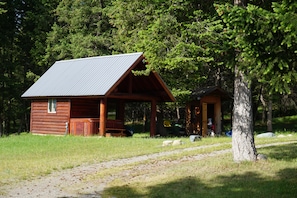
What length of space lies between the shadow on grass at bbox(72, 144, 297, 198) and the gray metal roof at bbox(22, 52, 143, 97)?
1370 centimetres

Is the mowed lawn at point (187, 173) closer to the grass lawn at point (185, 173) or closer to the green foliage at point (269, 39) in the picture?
the grass lawn at point (185, 173)

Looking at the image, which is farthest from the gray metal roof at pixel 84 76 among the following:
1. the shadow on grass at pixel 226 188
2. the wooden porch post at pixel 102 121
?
the shadow on grass at pixel 226 188

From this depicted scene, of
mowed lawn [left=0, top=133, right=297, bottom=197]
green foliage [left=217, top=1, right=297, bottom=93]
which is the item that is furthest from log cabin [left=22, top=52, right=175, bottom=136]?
green foliage [left=217, top=1, right=297, bottom=93]

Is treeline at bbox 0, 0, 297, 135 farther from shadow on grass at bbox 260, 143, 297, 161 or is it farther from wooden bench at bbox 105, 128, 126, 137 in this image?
wooden bench at bbox 105, 128, 126, 137

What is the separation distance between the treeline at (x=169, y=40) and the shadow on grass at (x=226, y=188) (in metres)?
2.15

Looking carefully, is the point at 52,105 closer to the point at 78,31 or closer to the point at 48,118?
the point at 48,118

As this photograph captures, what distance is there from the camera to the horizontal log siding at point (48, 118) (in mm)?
26906

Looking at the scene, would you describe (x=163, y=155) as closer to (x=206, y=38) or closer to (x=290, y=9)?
(x=206, y=38)

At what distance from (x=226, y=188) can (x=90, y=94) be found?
15.8m

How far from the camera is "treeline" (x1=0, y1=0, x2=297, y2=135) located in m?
7.91

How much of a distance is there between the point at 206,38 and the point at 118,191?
5433mm

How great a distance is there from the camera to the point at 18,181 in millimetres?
11133

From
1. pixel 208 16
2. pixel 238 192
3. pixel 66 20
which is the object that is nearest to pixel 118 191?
pixel 238 192

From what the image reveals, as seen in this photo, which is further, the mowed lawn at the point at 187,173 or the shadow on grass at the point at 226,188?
the mowed lawn at the point at 187,173
